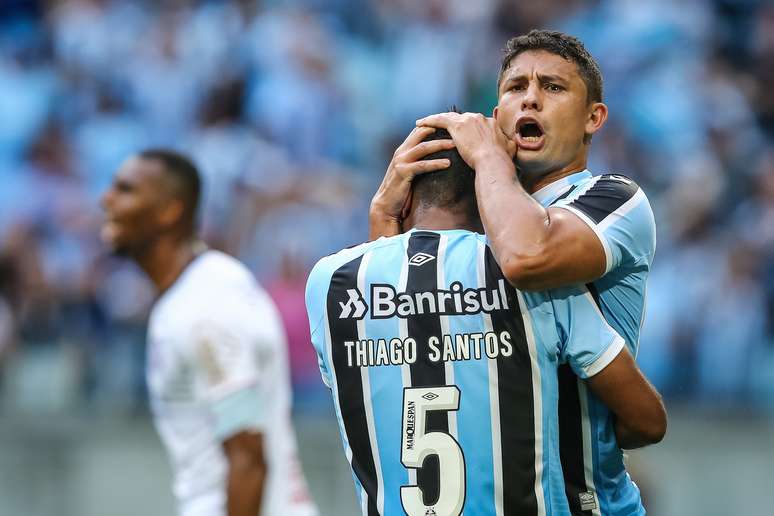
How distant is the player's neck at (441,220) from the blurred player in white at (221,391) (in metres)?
2.07

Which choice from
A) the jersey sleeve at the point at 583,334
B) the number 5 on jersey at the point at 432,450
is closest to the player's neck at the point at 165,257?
the number 5 on jersey at the point at 432,450

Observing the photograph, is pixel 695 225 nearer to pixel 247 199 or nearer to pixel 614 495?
pixel 247 199

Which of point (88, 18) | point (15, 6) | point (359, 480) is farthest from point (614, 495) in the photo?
point (15, 6)

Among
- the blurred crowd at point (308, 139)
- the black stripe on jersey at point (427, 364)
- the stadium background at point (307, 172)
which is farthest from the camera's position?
the blurred crowd at point (308, 139)

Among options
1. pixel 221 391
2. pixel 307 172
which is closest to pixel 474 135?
pixel 221 391

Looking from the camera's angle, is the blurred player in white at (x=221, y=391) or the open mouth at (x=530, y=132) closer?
the open mouth at (x=530, y=132)

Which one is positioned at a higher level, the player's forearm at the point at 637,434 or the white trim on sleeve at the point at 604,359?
the white trim on sleeve at the point at 604,359

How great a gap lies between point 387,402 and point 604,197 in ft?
2.67

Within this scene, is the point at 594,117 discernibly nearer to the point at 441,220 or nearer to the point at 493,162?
the point at 493,162

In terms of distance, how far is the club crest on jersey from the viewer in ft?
11.1

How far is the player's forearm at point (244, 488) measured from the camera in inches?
211

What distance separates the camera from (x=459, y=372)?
11.2 ft

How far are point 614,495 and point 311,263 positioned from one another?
6.33 m

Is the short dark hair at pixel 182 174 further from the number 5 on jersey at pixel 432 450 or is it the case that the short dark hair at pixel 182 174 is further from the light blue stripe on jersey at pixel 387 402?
the number 5 on jersey at pixel 432 450
